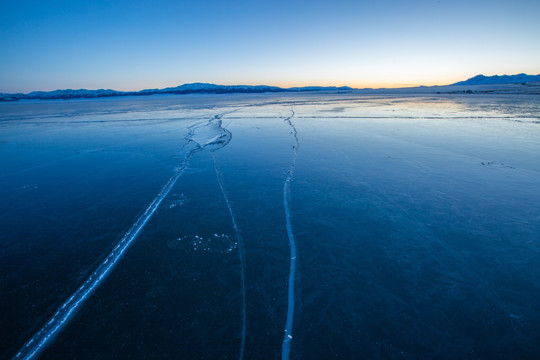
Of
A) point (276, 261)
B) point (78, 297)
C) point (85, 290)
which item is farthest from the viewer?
point (276, 261)

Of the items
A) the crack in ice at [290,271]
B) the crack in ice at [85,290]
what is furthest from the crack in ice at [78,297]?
the crack in ice at [290,271]

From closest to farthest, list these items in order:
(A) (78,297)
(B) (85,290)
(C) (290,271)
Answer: (A) (78,297) → (B) (85,290) → (C) (290,271)

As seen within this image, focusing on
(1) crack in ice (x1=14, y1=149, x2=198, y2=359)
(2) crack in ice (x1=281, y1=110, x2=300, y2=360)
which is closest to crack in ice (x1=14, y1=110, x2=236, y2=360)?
(1) crack in ice (x1=14, y1=149, x2=198, y2=359)

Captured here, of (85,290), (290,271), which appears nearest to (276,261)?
(290,271)

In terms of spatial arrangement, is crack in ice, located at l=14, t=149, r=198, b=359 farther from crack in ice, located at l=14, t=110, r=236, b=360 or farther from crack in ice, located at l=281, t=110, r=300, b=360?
crack in ice, located at l=281, t=110, r=300, b=360

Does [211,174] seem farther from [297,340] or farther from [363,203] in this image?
[297,340]

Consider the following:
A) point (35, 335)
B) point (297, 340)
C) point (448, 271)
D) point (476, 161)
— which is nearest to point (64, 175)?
point (35, 335)

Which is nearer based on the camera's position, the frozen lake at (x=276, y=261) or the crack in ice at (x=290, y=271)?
the crack in ice at (x=290, y=271)

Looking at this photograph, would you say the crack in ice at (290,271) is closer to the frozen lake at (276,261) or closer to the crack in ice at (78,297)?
the frozen lake at (276,261)

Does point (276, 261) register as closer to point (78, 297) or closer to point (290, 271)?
point (290, 271)
